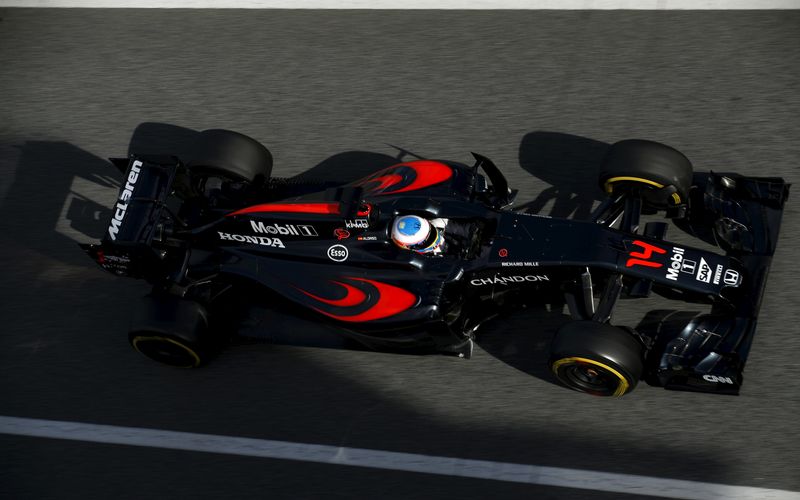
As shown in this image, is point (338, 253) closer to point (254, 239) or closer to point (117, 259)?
point (254, 239)

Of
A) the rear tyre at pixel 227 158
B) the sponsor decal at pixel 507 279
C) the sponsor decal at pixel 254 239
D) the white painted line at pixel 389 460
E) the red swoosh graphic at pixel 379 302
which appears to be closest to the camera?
the white painted line at pixel 389 460

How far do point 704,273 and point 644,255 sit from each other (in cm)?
43

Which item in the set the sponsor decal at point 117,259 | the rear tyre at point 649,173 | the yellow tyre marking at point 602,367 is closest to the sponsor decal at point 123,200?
the sponsor decal at point 117,259

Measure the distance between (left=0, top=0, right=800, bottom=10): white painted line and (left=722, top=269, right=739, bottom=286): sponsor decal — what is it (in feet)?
12.2

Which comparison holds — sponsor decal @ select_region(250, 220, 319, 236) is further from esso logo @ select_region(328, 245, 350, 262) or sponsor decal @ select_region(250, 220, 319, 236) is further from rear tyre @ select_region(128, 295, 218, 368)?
rear tyre @ select_region(128, 295, 218, 368)

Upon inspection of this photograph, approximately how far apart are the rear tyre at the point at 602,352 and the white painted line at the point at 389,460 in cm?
72

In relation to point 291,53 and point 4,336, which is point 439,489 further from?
point 291,53

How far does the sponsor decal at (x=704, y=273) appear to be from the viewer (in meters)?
6.11

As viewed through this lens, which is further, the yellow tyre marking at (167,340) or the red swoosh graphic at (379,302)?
the yellow tyre marking at (167,340)

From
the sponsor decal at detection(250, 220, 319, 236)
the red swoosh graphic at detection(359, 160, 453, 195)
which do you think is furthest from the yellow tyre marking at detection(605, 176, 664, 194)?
the sponsor decal at detection(250, 220, 319, 236)

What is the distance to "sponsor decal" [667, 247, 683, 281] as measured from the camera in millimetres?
6086

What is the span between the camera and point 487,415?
6695mm

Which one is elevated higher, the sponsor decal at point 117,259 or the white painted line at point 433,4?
the white painted line at point 433,4

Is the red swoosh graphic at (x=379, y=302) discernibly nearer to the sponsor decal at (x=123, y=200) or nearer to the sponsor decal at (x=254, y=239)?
the sponsor decal at (x=254, y=239)
